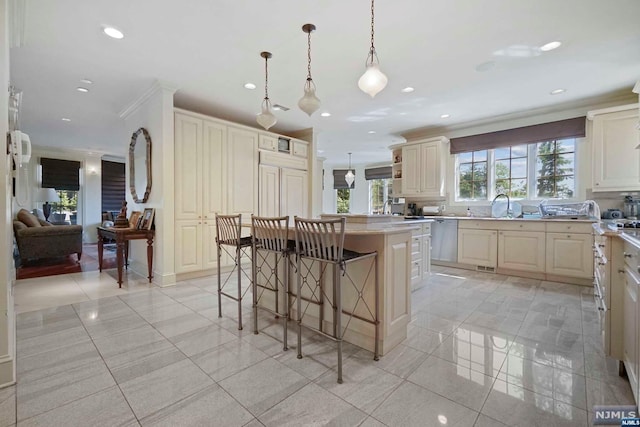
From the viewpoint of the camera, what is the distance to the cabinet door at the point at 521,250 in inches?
157

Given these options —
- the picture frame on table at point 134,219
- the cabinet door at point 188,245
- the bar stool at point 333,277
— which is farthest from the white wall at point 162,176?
the bar stool at point 333,277

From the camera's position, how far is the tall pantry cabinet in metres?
3.90

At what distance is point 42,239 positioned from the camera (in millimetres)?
4762

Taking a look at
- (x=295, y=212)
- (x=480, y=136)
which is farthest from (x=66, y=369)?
(x=480, y=136)

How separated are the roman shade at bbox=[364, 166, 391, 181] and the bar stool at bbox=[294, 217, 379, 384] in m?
7.22

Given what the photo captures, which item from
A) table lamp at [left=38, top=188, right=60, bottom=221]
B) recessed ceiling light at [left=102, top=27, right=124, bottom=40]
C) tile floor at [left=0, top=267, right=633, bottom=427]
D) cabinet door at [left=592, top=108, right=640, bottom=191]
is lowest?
tile floor at [left=0, top=267, right=633, bottom=427]

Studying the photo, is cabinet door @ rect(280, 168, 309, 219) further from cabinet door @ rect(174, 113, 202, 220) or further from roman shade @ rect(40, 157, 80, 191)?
roman shade @ rect(40, 157, 80, 191)

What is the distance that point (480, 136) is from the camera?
16.3 ft

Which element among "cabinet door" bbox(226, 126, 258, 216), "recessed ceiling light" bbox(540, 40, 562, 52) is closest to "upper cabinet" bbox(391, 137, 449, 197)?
"recessed ceiling light" bbox(540, 40, 562, 52)

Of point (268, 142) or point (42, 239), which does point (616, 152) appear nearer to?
point (268, 142)

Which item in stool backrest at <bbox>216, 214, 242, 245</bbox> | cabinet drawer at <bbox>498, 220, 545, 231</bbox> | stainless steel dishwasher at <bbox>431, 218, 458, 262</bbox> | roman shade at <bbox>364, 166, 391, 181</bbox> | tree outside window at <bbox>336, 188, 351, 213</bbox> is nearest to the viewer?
stool backrest at <bbox>216, 214, 242, 245</bbox>

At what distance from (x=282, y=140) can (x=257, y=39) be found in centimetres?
274

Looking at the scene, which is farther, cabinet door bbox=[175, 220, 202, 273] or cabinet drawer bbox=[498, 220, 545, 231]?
cabinet drawer bbox=[498, 220, 545, 231]

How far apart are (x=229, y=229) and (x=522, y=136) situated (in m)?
4.83
